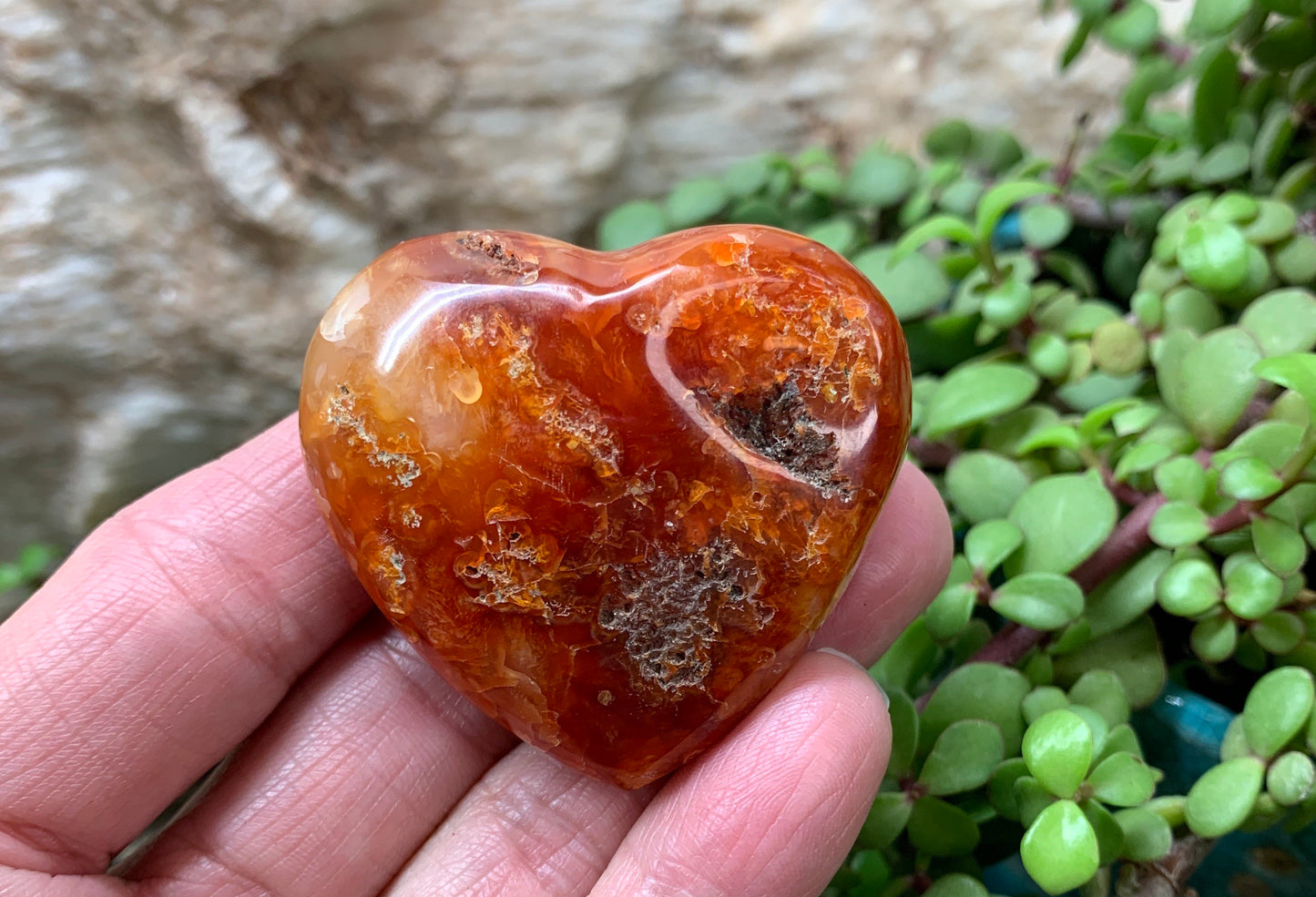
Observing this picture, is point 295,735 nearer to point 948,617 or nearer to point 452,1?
point 948,617

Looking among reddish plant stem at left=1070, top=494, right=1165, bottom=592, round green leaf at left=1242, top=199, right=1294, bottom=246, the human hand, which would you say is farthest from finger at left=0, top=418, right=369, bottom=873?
round green leaf at left=1242, top=199, right=1294, bottom=246

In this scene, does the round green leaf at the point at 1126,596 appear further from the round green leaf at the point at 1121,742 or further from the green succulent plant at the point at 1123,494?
the round green leaf at the point at 1121,742

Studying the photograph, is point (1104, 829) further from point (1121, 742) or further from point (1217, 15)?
point (1217, 15)

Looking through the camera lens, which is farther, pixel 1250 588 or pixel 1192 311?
pixel 1192 311

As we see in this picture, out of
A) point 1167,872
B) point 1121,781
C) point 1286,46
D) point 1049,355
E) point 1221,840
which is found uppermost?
point 1286,46

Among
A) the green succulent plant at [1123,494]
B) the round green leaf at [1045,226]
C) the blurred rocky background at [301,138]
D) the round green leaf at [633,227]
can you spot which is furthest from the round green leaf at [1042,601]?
the blurred rocky background at [301,138]

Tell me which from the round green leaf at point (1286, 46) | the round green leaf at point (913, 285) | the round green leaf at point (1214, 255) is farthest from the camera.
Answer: the round green leaf at point (913, 285)

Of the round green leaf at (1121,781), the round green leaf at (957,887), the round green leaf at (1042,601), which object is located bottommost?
the round green leaf at (957,887)

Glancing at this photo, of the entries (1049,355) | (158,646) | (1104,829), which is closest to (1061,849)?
(1104,829)
